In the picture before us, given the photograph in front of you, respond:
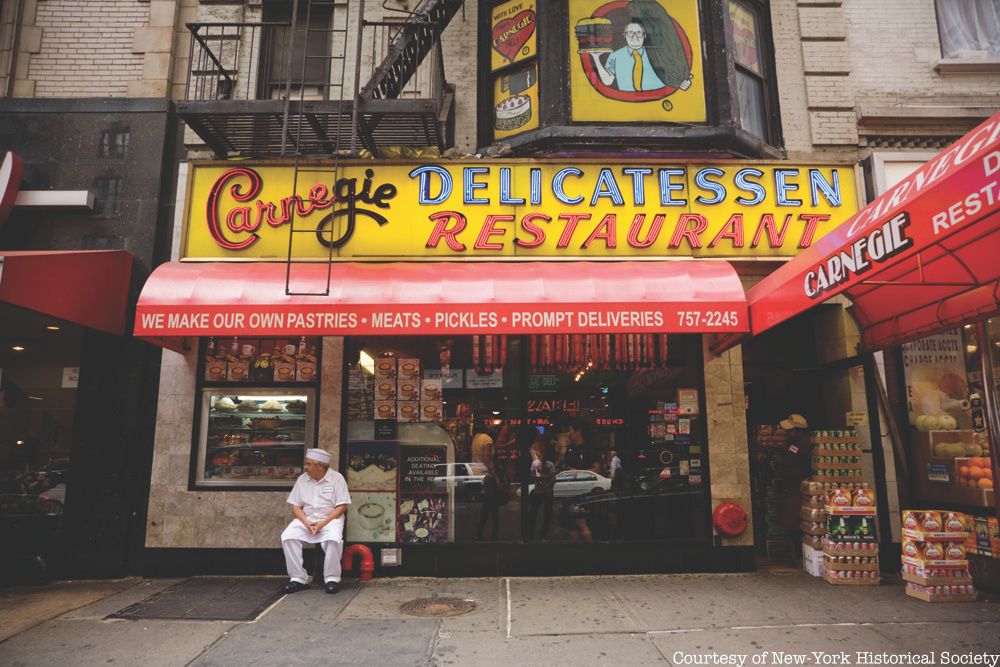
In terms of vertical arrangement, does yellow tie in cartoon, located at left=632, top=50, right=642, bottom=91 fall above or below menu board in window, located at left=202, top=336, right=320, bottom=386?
above

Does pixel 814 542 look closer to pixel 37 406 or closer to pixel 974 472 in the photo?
pixel 974 472

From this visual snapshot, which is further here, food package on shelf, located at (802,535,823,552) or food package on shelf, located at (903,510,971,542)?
food package on shelf, located at (802,535,823,552)

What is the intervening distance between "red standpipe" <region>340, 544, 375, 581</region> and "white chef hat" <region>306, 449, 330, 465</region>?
116 centimetres

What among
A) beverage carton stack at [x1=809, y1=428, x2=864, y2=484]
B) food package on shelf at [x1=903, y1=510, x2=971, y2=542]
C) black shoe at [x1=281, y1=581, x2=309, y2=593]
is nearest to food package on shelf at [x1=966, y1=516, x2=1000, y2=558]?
food package on shelf at [x1=903, y1=510, x2=971, y2=542]

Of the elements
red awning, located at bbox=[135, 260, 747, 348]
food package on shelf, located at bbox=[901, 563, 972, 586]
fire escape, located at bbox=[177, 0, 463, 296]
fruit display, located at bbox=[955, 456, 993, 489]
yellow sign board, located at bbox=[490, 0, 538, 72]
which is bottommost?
food package on shelf, located at bbox=[901, 563, 972, 586]

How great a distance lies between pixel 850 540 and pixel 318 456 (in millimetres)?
6318

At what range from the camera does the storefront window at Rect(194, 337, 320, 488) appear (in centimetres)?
762

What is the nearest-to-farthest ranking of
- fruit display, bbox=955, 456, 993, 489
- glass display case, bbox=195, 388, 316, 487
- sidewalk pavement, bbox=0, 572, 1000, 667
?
sidewalk pavement, bbox=0, 572, 1000, 667 < fruit display, bbox=955, 456, 993, 489 < glass display case, bbox=195, 388, 316, 487

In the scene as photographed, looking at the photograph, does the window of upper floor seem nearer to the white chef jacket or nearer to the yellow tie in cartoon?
the yellow tie in cartoon

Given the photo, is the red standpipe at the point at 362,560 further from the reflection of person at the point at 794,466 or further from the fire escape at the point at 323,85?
the reflection of person at the point at 794,466

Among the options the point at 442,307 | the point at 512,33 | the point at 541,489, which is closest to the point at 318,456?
the point at 442,307

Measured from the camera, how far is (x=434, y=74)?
782cm

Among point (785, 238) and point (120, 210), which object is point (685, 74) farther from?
point (120, 210)

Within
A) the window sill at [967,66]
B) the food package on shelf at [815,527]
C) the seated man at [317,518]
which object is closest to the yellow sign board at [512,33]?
the window sill at [967,66]
